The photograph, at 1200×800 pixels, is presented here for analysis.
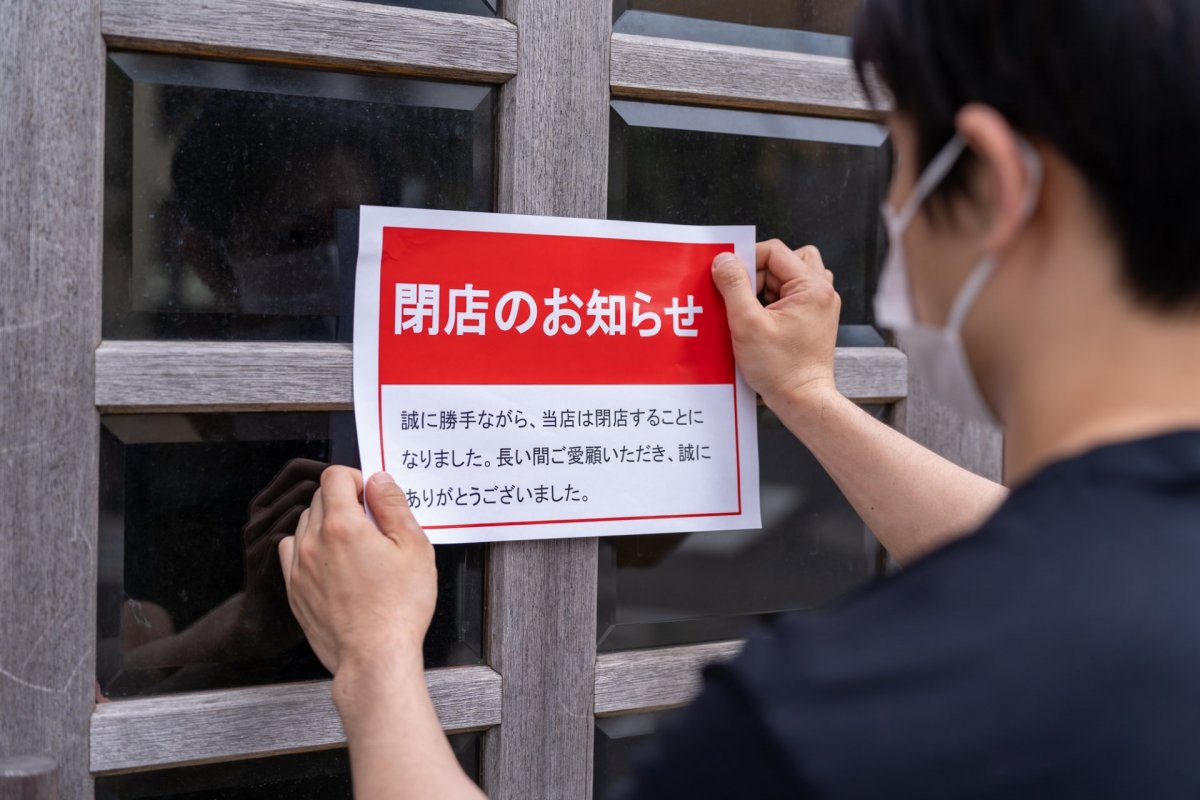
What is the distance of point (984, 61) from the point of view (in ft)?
1.65

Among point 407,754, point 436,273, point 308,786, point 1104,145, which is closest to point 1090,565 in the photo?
point 1104,145

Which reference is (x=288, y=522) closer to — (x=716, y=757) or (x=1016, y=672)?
(x=716, y=757)

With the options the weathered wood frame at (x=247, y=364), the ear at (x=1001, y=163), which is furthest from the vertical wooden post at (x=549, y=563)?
the ear at (x=1001, y=163)

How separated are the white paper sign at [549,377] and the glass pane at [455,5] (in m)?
0.18

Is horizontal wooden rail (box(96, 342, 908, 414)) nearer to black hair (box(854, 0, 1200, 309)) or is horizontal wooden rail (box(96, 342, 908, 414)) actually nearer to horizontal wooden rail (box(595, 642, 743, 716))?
horizontal wooden rail (box(595, 642, 743, 716))

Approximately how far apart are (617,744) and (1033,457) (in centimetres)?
60

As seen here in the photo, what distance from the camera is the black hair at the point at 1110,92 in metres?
0.46

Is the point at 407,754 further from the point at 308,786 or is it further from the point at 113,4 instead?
the point at 113,4

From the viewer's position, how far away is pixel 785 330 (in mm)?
970

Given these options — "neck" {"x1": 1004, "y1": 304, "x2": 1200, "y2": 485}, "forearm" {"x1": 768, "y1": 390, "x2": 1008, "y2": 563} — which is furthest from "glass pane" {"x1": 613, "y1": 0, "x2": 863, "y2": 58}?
"neck" {"x1": 1004, "y1": 304, "x2": 1200, "y2": 485}

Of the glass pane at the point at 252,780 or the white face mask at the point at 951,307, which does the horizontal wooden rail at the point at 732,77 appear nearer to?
the white face mask at the point at 951,307

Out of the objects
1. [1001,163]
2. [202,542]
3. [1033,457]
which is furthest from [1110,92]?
[202,542]

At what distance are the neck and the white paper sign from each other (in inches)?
19.1

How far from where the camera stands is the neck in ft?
1.62
